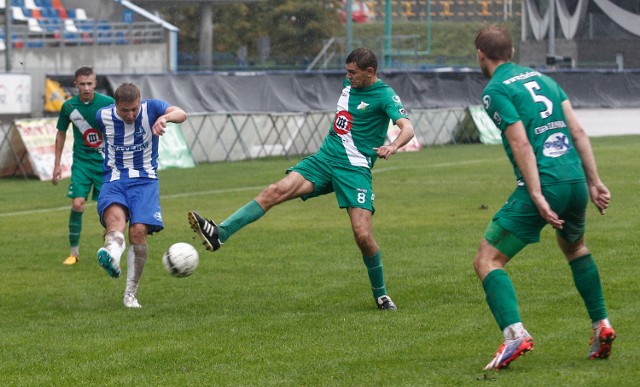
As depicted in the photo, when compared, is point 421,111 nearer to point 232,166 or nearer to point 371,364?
point 232,166

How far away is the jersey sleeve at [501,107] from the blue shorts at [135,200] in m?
4.16

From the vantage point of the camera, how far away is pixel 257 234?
16062 mm

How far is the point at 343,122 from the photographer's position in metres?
10.4

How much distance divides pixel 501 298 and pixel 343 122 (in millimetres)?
3431

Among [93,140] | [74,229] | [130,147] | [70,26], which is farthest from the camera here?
[70,26]

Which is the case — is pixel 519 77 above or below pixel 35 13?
→ above

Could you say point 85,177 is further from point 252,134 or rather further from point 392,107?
point 252,134

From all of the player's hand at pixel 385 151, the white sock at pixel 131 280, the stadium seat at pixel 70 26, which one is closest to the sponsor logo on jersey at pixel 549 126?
the player's hand at pixel 385 151

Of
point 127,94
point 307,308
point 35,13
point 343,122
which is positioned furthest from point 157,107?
point 35,13

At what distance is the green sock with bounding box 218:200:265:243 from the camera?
9641 mm

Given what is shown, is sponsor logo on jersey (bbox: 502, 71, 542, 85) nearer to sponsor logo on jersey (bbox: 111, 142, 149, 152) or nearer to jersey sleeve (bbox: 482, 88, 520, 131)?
jersey sleeve (bbox: 482, 88, 520, 131)

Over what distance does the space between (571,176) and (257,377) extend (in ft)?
7.33

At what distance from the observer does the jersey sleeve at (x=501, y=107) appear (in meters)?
7.15

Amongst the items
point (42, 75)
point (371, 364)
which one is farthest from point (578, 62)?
point (371, 364)
